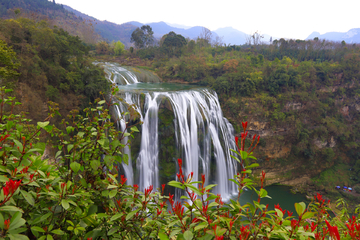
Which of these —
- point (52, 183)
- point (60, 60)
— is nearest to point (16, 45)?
point (60, 60)

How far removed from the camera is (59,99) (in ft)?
27.2

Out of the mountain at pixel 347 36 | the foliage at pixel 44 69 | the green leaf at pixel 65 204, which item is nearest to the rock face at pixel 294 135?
the foliage at pixel 44 69

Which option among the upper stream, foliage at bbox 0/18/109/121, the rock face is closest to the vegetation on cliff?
the rock face

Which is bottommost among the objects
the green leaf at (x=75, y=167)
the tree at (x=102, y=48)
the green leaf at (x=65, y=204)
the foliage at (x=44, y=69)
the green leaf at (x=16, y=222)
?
the green leaf at (x=65, y=204)

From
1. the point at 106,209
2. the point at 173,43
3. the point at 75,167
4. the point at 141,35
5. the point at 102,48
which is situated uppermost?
the point at 141,35

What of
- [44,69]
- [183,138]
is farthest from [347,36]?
[44,69]

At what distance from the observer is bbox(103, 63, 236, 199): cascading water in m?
11.1

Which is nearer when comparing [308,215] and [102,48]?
[308,215]

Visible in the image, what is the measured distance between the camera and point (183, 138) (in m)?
12.0

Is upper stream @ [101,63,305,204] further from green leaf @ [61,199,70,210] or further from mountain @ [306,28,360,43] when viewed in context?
mountain @ [306,28,360,43]

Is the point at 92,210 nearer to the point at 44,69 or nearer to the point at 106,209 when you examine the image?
the point at 106,209

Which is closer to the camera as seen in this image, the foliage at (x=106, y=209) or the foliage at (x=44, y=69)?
the foliage at (x=106, y=209)

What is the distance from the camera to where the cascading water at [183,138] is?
36.3ft

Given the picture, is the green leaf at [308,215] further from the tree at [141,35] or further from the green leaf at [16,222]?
the tree at [141,35]
